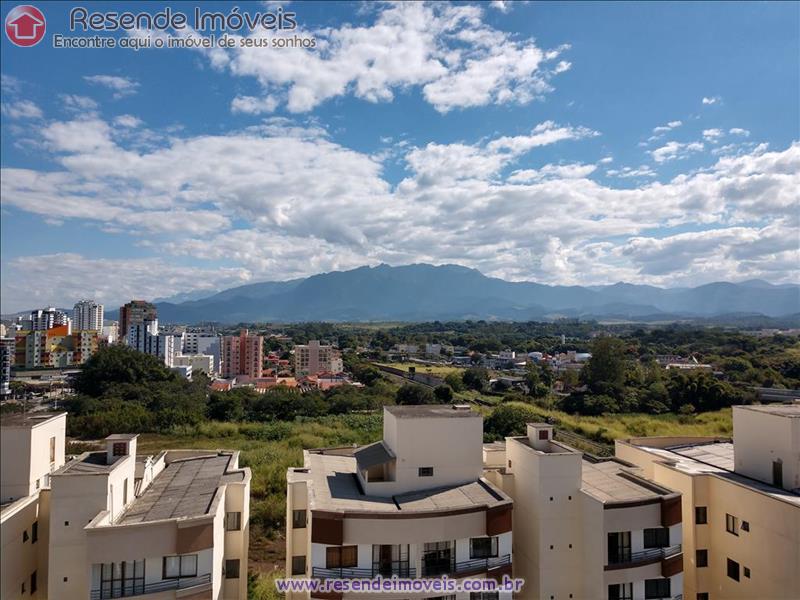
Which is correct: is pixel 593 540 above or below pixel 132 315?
below

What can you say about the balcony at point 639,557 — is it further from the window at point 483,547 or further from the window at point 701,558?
the window at point 483,547

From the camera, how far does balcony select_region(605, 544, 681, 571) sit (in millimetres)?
11656

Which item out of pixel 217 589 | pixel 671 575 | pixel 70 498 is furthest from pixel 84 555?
pixel 671 575

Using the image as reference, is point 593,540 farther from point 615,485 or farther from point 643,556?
point 615,485

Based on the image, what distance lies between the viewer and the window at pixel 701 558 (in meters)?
13.4

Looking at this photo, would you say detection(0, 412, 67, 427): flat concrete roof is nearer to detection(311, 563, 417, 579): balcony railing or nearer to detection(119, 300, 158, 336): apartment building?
detection(311, 563, 417, 579): balcony railing

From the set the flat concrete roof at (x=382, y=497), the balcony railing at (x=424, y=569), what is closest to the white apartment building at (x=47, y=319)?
the flat concrete roof at (x=382, y=497)

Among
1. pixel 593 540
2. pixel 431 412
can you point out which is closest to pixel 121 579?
pixel 431 412

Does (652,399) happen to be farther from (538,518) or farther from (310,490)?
(310,490)

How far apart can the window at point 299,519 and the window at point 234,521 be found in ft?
4.15

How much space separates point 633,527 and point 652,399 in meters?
33.5

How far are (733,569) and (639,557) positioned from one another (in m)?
2.99

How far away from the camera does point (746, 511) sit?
40.7 feet

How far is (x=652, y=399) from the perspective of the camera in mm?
41531
